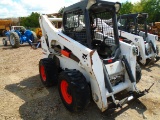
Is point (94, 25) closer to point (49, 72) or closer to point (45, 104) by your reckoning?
point (49, 72)

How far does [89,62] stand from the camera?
346 cm

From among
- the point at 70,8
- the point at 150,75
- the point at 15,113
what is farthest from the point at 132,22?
the point at 15,113

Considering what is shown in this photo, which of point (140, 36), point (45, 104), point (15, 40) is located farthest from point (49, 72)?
point (15, 40)

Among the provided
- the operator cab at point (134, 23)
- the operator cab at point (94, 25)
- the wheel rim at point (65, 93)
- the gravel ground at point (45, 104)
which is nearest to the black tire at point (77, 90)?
the wheel rim at point (65, 93)

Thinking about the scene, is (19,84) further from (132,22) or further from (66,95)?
(132,22)

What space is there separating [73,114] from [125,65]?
1511mm

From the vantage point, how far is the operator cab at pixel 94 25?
12.7 ft

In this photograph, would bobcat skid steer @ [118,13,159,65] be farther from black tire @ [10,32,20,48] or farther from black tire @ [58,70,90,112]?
black tire @ [10,32,20,48]

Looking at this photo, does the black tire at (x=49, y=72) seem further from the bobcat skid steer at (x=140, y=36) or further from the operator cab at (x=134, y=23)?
the operator cab at (x=134, y=23)

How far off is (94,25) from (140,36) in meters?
3.89

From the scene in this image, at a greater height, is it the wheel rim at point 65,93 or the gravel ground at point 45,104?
the wheel rim at point 65,93

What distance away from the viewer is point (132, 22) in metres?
8.35

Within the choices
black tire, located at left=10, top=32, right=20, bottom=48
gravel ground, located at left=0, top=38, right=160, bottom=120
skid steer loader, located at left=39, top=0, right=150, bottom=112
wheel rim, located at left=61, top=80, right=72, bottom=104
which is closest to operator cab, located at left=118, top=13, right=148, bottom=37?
gravel ground, located at left=0, top=38, right=160, bottom=120

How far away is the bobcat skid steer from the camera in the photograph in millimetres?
7332
